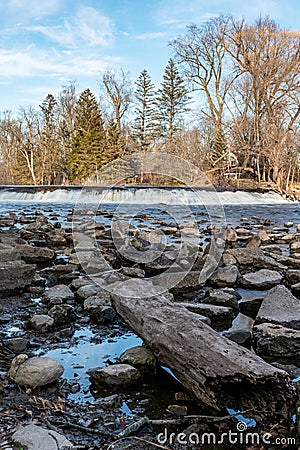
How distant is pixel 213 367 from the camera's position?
6.77 ft

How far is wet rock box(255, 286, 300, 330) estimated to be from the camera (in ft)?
10.7

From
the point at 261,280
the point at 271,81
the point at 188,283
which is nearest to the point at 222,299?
the point at 188,283

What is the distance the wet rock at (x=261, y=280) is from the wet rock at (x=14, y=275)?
236 cm

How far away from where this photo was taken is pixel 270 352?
2855 mm

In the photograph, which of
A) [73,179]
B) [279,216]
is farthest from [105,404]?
[73,179]

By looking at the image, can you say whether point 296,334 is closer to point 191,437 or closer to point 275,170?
point 191,437

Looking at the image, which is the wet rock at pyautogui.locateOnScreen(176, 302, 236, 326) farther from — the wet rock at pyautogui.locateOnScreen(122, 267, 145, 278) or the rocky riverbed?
the wet rock at pyautogui.locateOnScreen(122, 267, 145, 278)

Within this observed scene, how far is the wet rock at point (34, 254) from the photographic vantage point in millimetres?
5648

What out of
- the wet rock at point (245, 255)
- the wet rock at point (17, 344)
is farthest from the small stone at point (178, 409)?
the wet rock at point (245, 255)

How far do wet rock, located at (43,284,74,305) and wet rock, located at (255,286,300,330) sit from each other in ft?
5.91

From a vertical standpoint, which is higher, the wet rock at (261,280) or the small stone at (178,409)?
the wet rock at (261,280)

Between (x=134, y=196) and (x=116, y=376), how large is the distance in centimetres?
1472

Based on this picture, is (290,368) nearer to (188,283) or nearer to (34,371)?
(34,371)

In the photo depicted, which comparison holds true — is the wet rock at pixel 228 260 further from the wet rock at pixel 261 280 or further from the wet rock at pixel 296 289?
the wet rock at pixel 296 289
